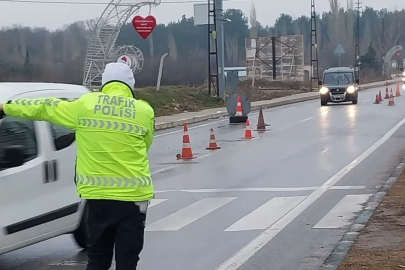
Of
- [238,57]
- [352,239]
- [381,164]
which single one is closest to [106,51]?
[381,164]

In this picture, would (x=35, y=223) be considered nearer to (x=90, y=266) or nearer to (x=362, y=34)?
(x=90, y=266)

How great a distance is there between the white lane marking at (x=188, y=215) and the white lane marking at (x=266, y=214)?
0.62 m

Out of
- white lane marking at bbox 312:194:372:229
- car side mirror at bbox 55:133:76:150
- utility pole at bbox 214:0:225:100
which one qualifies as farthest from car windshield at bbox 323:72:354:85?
car side mirror at bbox 55:133:76:150

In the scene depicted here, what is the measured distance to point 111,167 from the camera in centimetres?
481

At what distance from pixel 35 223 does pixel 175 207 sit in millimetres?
4177

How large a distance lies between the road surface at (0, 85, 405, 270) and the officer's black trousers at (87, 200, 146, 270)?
2.71 metres

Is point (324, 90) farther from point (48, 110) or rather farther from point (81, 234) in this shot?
point (48, 110)

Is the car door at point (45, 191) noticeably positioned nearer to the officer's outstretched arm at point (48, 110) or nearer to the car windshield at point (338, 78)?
the officer's outstretched arm at point (48, 110)

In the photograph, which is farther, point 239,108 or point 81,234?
point 239,108

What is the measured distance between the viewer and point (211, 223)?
32.0 feet

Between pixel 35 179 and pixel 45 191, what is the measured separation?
0.66ft

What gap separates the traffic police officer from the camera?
4805 millimetres

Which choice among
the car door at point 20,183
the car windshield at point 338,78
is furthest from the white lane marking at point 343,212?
the car windshield at point 338,78

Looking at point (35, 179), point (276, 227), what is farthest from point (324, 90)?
point (35, 179)
